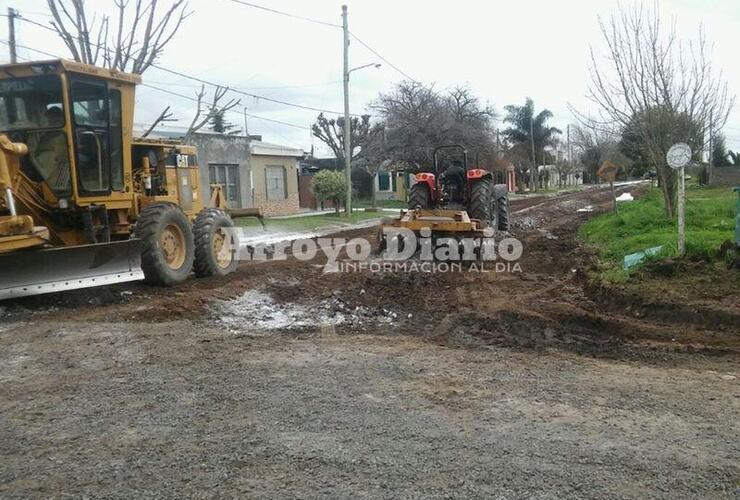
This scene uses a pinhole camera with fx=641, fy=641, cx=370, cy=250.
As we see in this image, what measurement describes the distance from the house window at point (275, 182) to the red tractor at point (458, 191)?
1944 cm

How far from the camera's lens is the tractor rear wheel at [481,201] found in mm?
13844

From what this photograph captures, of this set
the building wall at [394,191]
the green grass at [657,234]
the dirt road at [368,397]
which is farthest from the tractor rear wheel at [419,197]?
the building wall at [394,191]

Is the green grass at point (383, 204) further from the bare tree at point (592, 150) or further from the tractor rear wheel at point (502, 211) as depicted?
the bare tree at point (592, 150)

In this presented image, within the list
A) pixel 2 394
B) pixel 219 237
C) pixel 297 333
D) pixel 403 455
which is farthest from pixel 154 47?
pixel 403 455

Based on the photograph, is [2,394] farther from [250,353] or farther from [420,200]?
[420,200]

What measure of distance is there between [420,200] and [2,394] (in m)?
10.4

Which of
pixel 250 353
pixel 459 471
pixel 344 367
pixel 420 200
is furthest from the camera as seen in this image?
pixel 420 200

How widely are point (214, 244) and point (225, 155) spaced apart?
18.6m

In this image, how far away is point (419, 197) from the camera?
47.5 feet

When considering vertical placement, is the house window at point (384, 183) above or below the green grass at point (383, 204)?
above

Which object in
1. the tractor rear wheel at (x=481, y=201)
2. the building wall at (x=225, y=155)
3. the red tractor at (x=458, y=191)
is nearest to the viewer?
the tractor rear wheel at (x=481, y=201)

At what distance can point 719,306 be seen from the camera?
7703mm

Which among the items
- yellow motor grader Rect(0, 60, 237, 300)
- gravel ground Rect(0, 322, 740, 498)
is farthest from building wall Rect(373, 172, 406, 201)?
gravel ground Rect(0, 322, 740, 498)

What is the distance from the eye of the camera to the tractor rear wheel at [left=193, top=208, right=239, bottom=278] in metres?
11.0
